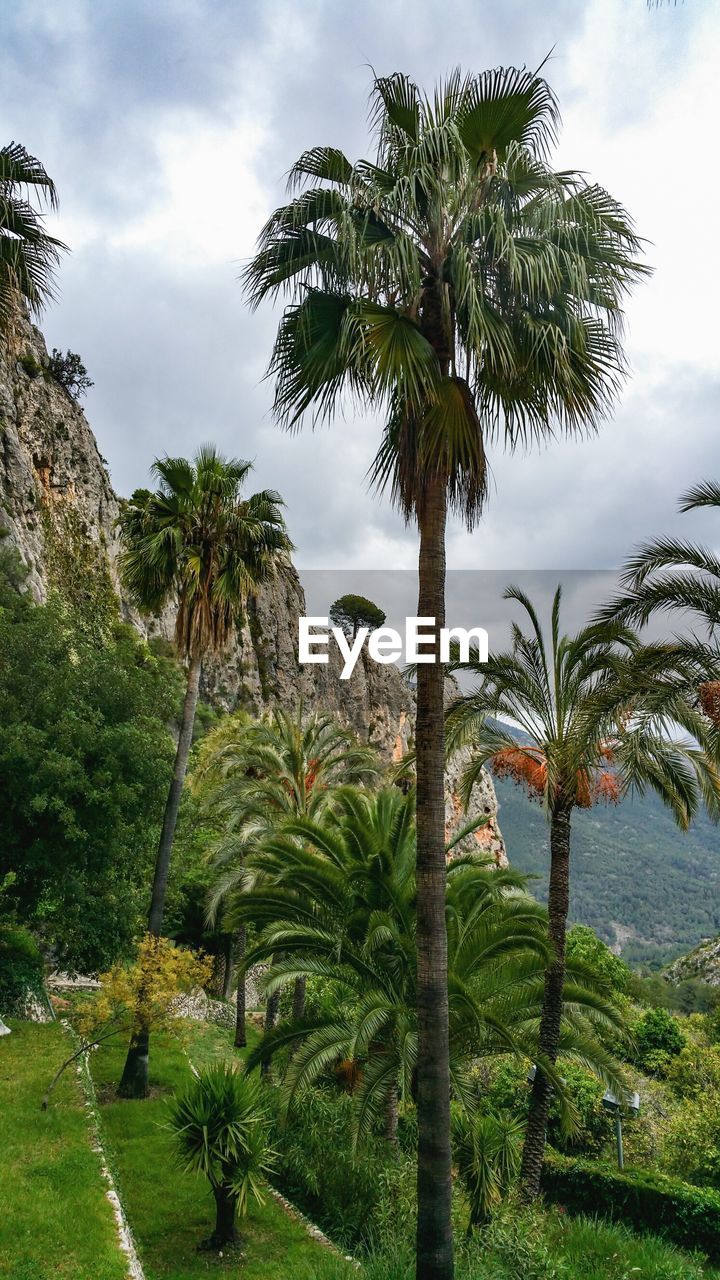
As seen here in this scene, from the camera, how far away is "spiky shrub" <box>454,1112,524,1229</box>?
12.1 meters

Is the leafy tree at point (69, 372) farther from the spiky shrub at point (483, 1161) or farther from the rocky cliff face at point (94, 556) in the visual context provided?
the spiky shrub at point (483, 1161)

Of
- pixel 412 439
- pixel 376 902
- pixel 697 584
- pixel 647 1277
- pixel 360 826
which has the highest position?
pixel 412 439

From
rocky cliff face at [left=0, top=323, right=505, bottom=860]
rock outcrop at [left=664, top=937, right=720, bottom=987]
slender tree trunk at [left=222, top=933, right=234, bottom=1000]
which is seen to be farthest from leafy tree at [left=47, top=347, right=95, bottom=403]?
rock outcrop at [left=664, top=937, right=720, bottom=987]

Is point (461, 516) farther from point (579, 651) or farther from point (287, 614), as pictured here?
point (287, 614)

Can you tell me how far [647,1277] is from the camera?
34.7 ft

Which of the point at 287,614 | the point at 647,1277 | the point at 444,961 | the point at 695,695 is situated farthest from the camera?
the point at 287,614

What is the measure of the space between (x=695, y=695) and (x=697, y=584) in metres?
1.68

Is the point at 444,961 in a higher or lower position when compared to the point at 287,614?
lower

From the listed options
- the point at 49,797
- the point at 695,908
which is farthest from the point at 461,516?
the point at 695,908

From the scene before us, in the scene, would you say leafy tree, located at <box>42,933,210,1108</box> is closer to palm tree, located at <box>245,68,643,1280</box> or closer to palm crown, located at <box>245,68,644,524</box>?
palm tree, located at <box>245,68,643,1280</box>

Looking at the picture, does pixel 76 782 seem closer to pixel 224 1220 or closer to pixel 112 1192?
pixel 112 1192

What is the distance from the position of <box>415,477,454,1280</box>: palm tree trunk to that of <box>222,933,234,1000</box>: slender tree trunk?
24.9 m

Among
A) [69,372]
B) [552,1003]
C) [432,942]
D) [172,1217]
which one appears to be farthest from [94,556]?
[432,942]

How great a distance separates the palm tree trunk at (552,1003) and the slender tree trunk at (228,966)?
20.0m
